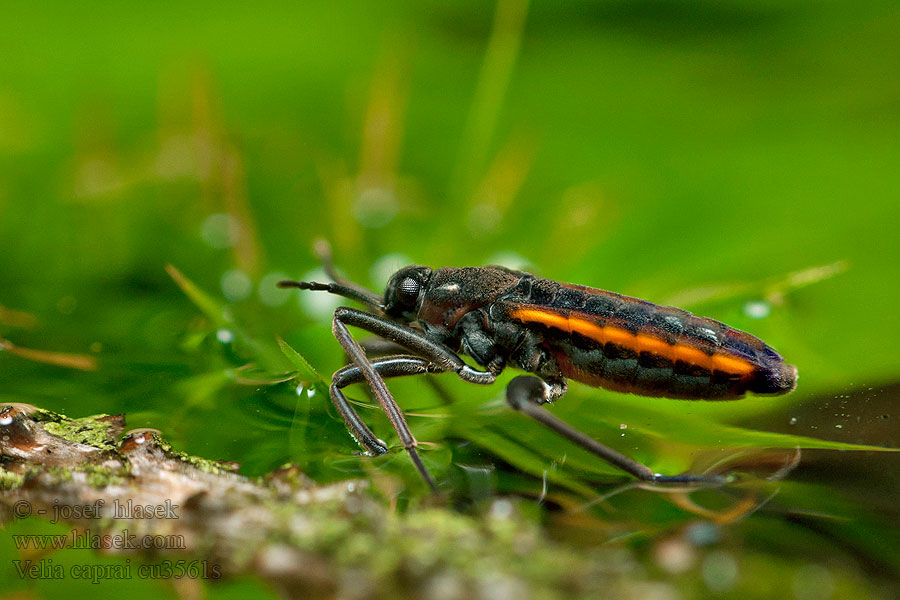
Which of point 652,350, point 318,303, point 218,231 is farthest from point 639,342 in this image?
point 218,231

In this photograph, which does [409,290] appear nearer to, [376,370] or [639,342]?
[376,370]

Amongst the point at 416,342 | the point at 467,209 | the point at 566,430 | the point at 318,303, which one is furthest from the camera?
the point at 467,209

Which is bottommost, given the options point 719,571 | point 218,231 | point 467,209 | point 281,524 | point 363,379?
point 281,524

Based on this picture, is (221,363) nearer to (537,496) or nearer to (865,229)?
(537,496)

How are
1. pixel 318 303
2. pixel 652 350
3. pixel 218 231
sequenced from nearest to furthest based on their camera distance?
pixel 652 350
pixel 318 303
pixel 218 231

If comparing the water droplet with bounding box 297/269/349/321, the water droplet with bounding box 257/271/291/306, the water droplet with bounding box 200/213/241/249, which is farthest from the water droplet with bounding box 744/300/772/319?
the water droplet with bounding box 200/213/241/249

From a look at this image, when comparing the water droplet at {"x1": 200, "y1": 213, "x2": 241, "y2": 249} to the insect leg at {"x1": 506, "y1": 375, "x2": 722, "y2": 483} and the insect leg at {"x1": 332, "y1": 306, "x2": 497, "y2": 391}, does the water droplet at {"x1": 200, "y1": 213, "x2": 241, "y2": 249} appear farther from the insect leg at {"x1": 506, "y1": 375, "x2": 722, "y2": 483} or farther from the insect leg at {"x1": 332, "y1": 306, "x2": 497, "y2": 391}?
the insect leg at {"x1": 506, "y1": 375, "x2": 722, "y2": 483}
